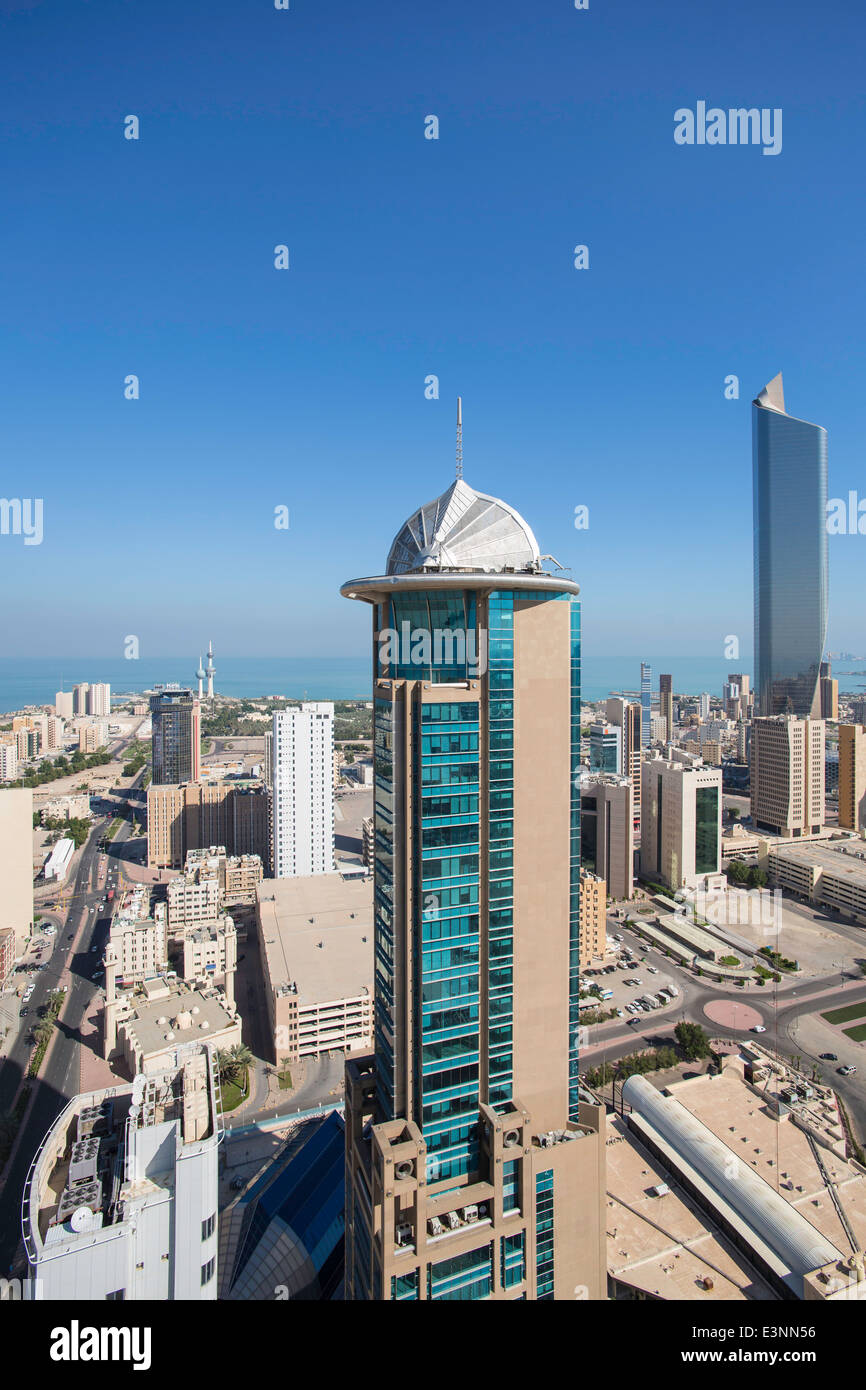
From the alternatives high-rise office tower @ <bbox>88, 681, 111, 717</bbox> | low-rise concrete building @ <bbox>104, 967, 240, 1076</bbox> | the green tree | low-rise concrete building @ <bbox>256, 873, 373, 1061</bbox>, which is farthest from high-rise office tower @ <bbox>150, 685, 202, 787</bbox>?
high-rise office tower @ <bbox>88, 681, 111, 717</bbox>

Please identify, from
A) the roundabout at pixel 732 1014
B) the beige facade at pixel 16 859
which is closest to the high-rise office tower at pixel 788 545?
the roundabout at pixel 732 1014

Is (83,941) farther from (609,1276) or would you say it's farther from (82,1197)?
(609,1276)

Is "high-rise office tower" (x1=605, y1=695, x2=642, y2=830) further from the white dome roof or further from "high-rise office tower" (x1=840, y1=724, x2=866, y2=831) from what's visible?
the white dome roof

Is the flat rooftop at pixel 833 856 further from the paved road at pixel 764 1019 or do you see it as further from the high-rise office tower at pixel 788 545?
the high-rise office tower at pixel 788 545

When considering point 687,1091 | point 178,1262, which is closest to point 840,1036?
point 687,1091

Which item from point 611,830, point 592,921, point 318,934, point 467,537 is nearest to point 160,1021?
point 318,934

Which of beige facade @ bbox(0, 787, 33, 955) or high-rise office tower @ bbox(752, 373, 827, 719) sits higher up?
high-rise office tower @ bbox(752, 373, 827, 719)
